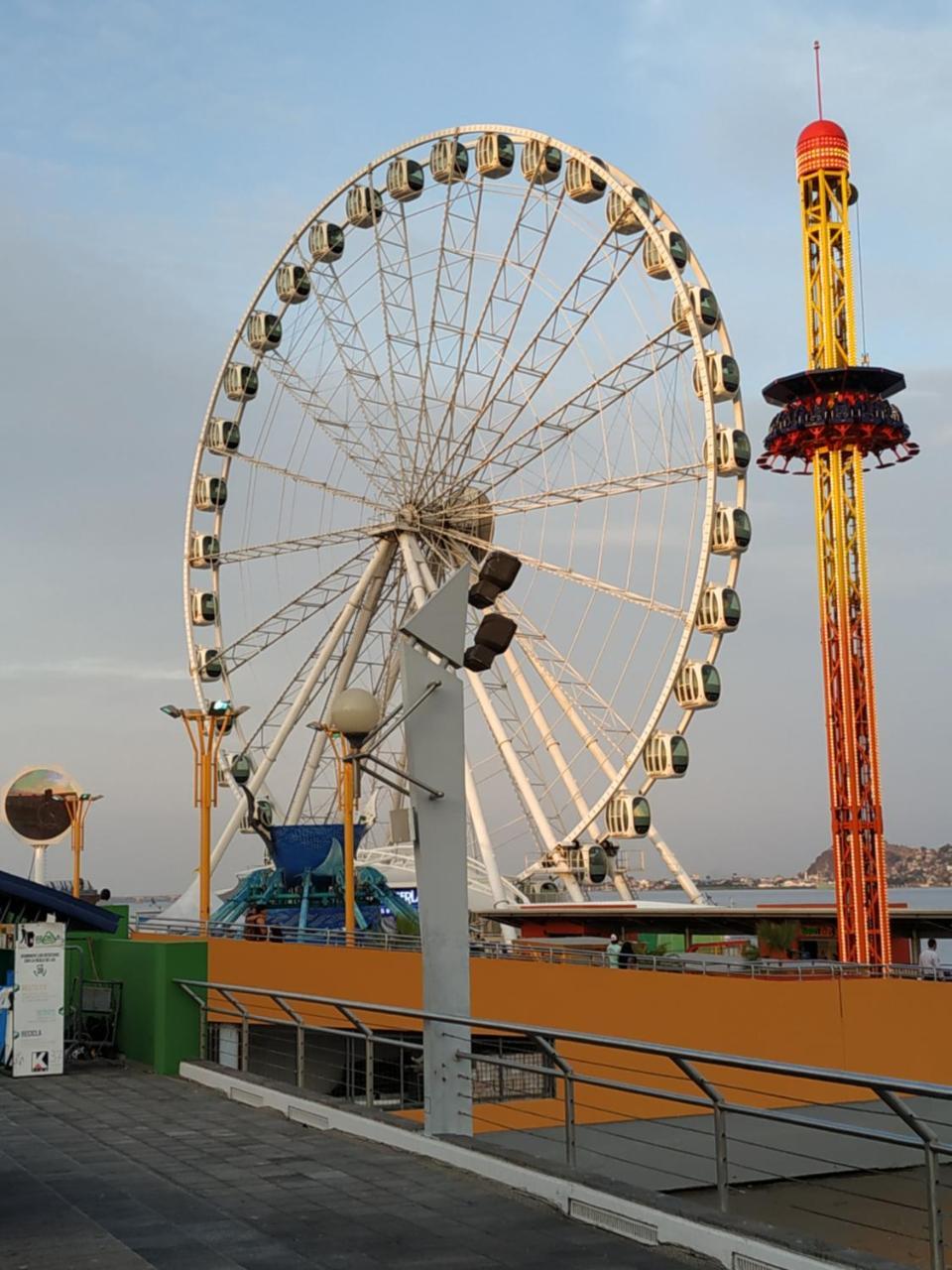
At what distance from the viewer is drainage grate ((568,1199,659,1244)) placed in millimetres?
7664

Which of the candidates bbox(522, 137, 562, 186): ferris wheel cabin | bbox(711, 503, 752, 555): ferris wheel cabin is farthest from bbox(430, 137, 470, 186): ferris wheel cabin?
bbox(711, 503, 752, 555): ferris wheel cabin

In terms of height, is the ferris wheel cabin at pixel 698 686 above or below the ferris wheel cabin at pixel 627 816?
above

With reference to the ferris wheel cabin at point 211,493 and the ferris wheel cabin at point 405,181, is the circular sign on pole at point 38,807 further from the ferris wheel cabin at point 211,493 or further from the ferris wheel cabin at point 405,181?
the ferris wheel cabin at point 405,181

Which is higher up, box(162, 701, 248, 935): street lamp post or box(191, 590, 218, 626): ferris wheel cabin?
box(191, 590, 218, 626): ferris wheel cabin

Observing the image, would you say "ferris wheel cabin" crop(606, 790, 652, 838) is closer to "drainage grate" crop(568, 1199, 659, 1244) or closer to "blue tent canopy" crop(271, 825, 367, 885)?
"blue tent canopy" crop(271, 825, 367, 885)

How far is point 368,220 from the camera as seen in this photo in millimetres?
39062

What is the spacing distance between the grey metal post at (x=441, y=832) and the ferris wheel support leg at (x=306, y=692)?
26706 mm

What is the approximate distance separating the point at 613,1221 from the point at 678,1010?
57.2 ft

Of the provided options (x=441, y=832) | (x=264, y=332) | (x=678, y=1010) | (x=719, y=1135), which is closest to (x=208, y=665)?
(x=264, y=332)

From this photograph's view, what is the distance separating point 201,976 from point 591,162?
2443 centimetres

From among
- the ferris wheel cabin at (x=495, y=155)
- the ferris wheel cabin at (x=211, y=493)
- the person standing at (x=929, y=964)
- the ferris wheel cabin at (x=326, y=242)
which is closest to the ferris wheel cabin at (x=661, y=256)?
the ferris wheel cabin at (x=495, y=155)

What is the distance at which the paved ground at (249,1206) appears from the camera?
7.39 meters

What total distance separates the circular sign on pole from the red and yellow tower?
60.0 feet

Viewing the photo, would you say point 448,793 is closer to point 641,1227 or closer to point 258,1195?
point 258,1195
